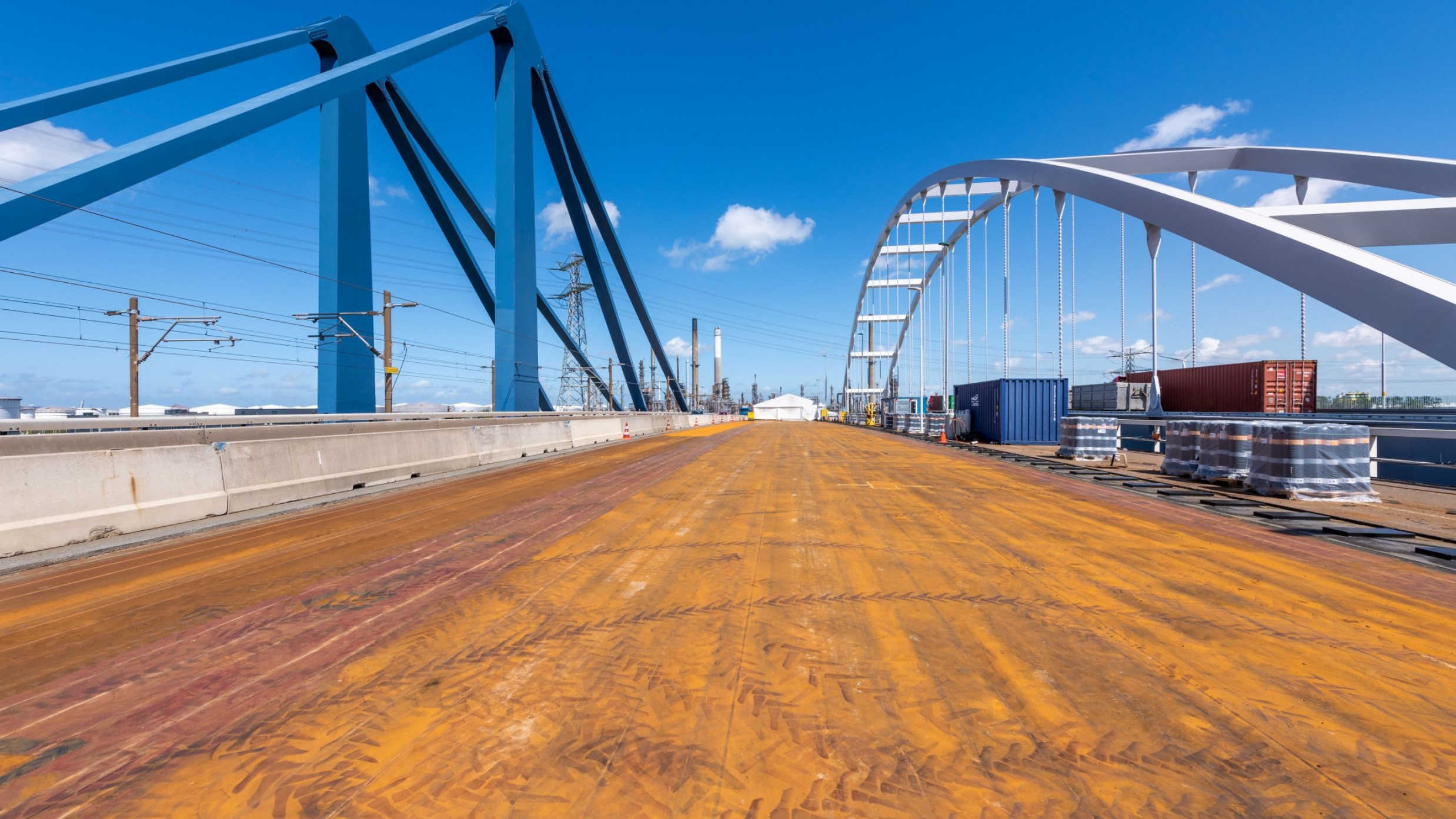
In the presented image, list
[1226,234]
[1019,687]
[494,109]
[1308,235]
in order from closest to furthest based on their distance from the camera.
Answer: [1019,687] → [1308,235] → [1226,234] → [494,109]

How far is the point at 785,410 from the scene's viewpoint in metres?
122

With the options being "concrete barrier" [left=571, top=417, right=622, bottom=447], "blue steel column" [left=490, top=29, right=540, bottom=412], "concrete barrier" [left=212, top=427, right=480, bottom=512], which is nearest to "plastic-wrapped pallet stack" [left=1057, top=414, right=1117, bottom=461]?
"concrete barrier" [left=212, top=427, right=480, bottom=512]

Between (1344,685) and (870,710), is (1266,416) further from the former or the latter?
(870,710)

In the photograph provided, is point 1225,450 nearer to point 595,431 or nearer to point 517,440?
point 517,440

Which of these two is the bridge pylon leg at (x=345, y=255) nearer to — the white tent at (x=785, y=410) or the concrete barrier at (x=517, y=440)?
the concrete barrier at (x=517, y=440)

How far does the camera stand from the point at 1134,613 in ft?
13.8

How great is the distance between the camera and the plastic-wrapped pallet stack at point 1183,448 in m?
12.4

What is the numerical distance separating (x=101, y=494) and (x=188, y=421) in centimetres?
1088

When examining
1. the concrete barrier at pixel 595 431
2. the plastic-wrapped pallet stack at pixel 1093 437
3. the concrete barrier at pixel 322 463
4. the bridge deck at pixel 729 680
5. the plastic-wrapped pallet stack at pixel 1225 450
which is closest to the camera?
the bridge deck at pixel 729 680

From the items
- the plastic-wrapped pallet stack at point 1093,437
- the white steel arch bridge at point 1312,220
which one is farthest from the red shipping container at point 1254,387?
the plastic-wrapped pallet stack at point 1093,437

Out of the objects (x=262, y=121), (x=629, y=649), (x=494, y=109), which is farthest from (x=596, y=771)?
(x=494, y=109)

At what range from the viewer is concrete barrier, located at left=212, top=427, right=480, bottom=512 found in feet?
27.1

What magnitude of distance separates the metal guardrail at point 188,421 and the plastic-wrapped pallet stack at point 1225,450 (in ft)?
69.4

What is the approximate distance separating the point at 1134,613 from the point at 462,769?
4446 mm
